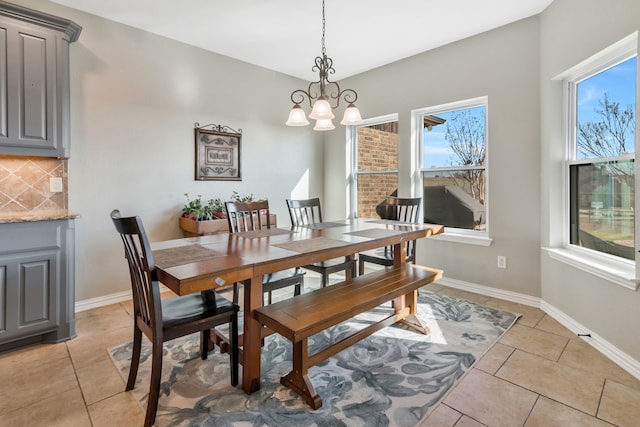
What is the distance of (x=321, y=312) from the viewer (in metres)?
1.83

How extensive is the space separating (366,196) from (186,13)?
3041 millimetres

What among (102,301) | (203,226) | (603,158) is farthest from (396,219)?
(102,301)

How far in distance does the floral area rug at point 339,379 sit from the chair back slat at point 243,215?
93 centimetres

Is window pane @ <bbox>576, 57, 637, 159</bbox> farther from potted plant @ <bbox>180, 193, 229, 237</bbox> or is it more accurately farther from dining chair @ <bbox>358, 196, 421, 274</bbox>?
potted plant @ <bbox>180, 193, 229, 237</bbox>

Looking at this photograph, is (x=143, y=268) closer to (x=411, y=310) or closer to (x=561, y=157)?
(x=411, y=310)

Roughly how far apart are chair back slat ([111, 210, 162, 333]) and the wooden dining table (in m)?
0.06

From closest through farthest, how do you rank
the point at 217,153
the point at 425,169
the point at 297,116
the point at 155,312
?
the point at 155,312 < the point at 297,116 < the point at 217,153 < the point at 425,169

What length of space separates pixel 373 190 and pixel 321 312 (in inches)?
122

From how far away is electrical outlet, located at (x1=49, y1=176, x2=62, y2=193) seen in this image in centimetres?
286

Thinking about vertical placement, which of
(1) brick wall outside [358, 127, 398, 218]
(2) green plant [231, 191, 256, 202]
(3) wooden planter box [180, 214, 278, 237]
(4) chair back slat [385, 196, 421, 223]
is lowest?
(3) wooden planter box [180, 214, 278, 237]

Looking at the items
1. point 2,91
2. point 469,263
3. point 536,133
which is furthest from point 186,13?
point 469,263

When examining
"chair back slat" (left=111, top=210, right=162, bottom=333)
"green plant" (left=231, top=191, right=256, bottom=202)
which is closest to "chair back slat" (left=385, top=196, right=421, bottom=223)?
"green plant" (left=231, top=191, right=256, bottom=202)

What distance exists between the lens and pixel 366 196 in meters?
4.80

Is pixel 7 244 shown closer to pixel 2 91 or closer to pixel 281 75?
pixel 2 91
